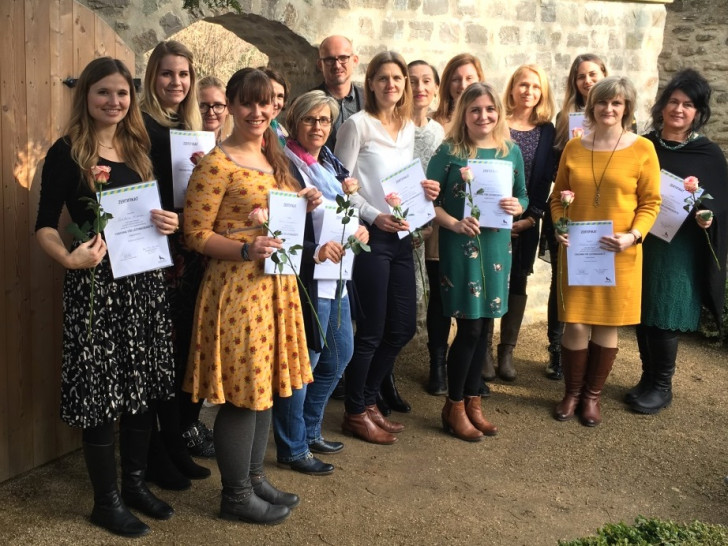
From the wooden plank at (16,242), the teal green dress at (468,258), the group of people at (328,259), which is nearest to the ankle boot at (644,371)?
the group of people at (328,259)

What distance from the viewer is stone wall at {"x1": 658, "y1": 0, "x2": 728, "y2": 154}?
864cm

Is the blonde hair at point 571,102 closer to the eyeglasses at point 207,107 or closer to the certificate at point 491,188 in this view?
the certificate at point 491,188

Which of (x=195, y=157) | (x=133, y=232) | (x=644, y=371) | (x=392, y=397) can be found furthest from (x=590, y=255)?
(x=133, y=232)

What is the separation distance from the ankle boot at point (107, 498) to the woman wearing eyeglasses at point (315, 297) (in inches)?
34.0

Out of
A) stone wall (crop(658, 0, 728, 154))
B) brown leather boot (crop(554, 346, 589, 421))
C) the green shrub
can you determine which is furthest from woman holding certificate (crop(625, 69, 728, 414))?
stone wall (crop(658, 0, 728, 154))

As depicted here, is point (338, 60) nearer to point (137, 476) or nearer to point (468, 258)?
point (468, 258)

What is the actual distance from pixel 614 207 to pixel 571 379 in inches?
44.4

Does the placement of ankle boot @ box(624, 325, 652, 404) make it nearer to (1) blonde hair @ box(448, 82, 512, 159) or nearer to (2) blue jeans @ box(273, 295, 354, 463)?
(1) blonde hair @ box(448, 82, 512, 159)

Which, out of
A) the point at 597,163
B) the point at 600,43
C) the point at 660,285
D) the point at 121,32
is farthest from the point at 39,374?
the point at 600,43

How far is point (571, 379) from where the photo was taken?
5285 millimetres

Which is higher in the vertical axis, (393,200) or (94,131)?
(94,131)

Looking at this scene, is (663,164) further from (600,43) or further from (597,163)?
(600,43)

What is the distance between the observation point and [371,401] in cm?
485

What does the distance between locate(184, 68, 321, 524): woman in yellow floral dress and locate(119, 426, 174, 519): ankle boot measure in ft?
1.09
